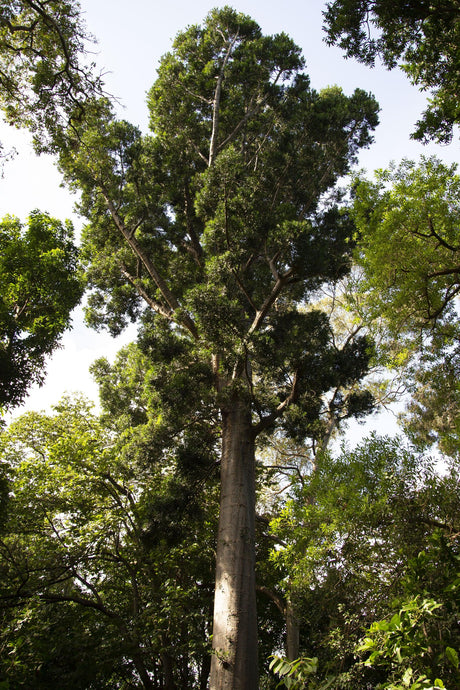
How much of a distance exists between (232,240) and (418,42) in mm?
3759

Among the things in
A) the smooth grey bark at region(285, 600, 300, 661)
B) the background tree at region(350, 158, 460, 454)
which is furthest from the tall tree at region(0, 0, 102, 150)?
the smooth grey bark at region(285, 600, 300, 661)

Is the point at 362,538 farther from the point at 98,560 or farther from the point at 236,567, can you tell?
the point at 98,560

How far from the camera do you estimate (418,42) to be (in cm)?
576

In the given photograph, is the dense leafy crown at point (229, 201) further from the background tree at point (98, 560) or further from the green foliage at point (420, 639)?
the green foliage at point (420, 639)

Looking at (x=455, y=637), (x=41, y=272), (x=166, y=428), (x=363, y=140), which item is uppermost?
(x=363, y=140)

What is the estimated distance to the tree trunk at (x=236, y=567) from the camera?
4910 millimetres

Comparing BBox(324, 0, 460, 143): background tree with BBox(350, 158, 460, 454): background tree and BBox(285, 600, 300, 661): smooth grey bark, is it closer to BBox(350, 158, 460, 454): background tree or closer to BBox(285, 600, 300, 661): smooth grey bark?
BBox(350, 158, 460, 454): background tree

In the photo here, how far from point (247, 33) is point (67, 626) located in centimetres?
1447

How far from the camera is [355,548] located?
181 inches

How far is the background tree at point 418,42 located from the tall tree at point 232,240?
2.42 meters

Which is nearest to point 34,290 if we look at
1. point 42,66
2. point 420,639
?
point 42,66

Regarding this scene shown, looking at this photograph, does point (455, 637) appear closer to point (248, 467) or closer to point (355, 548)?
point (355, 548)

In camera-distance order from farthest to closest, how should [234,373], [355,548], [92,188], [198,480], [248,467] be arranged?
[92,188] → [198,480] → [234,373] → [248,467] → [355,548]

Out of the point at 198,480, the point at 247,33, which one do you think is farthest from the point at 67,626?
the point at 247,33
